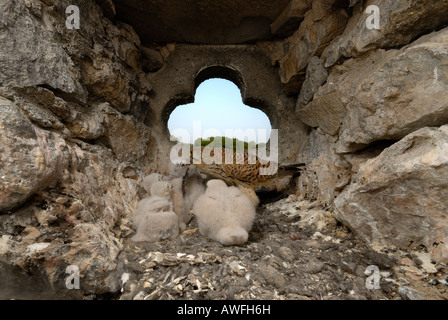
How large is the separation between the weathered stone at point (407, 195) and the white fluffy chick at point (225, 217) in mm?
856

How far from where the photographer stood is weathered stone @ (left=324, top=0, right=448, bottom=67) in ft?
5.08

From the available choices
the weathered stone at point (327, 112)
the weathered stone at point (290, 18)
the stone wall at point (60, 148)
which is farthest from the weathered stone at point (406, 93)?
the stone wall at point (60, 148)

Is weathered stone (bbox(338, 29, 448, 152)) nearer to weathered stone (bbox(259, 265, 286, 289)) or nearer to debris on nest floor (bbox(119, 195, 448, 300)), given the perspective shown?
debris on nest floor (bbox(119, 195, 448, 300))

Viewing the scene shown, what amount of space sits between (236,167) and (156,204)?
1094 mm

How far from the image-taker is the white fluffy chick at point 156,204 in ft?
7.02

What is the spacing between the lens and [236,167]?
2.85 m

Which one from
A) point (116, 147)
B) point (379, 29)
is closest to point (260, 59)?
point (379, 29)

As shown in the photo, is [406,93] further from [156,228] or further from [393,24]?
[156,228]

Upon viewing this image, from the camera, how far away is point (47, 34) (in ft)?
6.38

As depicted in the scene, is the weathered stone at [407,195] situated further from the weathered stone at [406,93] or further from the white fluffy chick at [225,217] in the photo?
the white fluffy chick at [225,217]

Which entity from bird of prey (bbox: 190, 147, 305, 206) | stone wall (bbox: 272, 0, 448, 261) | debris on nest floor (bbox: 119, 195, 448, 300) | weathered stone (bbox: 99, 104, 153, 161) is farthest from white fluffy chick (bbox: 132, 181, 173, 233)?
stone wall (bbox: 272, 0, 448, 261)

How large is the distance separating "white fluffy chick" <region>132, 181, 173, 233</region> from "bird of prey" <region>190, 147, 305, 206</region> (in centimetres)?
60

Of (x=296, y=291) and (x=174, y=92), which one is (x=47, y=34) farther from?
(x=296, y=291)

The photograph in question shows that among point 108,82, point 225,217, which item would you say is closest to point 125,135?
point 108,82
